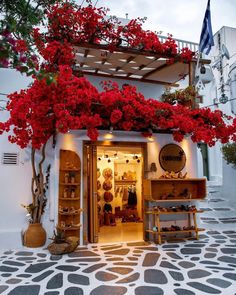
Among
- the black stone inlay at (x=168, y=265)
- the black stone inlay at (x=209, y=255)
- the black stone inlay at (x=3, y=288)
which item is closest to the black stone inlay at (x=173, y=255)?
the black stone inlay at (x=168, y=265)

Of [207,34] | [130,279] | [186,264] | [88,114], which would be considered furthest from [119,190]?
[130,279]

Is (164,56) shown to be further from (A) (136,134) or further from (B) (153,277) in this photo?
(B) (153,277)

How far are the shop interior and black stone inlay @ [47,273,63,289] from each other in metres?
5.36

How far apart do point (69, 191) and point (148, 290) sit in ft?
11.5

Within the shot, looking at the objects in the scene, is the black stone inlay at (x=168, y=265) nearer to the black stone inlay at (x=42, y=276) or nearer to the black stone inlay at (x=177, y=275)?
the black stone inlay at (x=177, y=275)

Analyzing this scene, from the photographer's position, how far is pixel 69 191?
23.2 ft

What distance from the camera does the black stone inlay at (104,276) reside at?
462 cm

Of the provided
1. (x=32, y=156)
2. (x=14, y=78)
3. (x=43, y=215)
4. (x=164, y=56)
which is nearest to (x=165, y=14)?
(x=164, y=56)

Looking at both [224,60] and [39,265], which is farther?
[224,60]

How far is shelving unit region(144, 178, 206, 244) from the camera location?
7.17 metres

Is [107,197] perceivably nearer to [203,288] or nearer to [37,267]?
[37,267]

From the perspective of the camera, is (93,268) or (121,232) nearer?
(93,268)

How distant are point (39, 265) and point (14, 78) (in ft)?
16.5

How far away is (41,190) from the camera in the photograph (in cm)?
689
